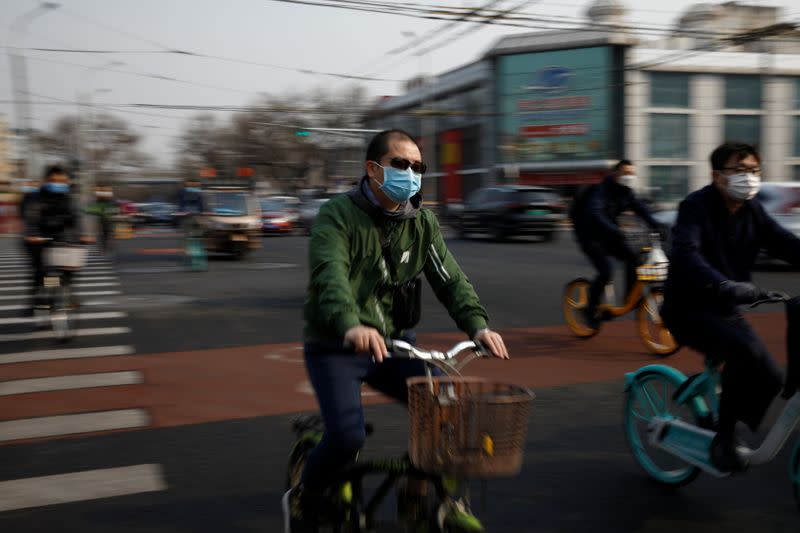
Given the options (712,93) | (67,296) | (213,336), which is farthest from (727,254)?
(712,93)

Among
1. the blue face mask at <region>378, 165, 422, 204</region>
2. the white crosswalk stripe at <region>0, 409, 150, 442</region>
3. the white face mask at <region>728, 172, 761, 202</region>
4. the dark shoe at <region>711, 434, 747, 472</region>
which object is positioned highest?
the blue face mask at <region>378, 165, 422, 204</region>

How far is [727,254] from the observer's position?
12.6 ft

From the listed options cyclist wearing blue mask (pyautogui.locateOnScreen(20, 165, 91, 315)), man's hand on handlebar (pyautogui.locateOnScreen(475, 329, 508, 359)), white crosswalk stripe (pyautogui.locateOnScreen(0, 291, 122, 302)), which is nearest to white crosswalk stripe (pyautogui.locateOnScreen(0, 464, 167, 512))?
man's hand on handlebar (pyautogui.locateOnScreen(475, 329, 508, 359))

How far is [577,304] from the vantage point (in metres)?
9.05

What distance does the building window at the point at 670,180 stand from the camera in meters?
48.7

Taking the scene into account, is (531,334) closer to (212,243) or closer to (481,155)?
(212,243)

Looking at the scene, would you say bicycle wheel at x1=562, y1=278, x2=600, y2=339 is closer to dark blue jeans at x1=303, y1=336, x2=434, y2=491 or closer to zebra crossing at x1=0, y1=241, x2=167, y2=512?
zebra crossing at x1=0, y1=241, x2=167, y2=512

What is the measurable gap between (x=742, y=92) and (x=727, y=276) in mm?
50398

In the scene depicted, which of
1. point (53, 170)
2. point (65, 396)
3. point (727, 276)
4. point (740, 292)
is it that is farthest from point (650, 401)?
point (53, 170)

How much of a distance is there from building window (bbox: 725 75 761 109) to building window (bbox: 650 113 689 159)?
301 centimetres

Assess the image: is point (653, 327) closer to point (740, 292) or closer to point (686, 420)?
point (686, 420)

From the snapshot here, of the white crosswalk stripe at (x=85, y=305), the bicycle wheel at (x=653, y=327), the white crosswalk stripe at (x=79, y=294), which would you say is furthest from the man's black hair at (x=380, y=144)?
the white crosswalk stripe at (x=79, y=294)

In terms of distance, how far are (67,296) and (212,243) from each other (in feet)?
38.5

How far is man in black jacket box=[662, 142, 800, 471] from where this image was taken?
3.64m
